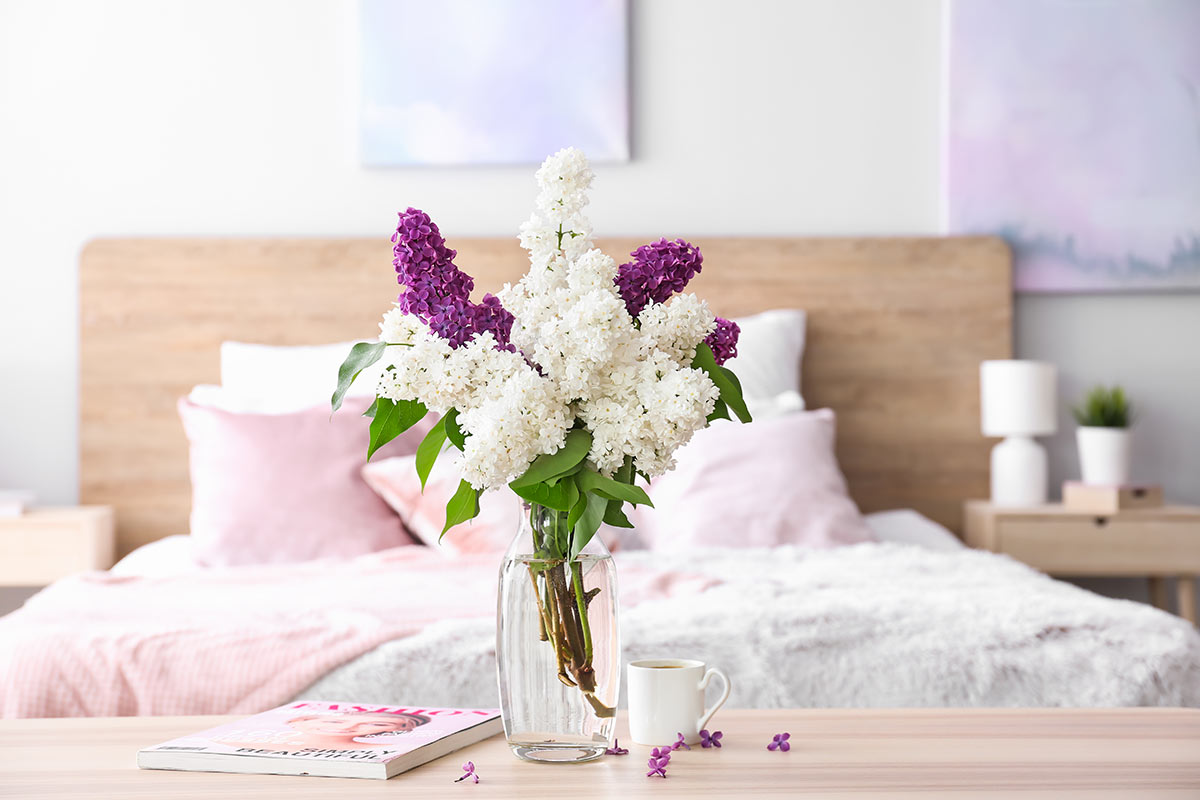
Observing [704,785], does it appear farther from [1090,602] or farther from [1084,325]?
[1084,325]

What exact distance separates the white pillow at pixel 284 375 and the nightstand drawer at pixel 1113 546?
65.3 inches

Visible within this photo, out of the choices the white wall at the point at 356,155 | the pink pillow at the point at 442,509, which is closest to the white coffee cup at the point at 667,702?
the pink pillow at the point at 442,509

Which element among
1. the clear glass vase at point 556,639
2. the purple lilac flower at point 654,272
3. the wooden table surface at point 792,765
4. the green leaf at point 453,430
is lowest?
the wooden table surface at point 792,765

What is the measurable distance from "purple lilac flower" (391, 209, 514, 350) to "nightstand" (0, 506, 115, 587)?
228cm

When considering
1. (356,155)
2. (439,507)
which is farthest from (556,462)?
(356,155)

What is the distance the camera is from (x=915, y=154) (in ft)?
11.0

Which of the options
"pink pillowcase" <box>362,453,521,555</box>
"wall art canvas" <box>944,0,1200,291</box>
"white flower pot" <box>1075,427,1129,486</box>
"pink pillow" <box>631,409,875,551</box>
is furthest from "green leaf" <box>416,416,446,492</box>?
"wall art canvas" <box>944,0,1200,291</box>

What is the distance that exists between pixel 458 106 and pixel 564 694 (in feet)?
8.21

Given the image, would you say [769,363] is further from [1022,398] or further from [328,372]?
[328,372]

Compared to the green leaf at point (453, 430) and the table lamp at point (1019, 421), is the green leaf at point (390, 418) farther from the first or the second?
the table lamp at point (1019, 421)

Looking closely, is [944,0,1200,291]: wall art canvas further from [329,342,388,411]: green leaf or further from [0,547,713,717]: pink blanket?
[329,342,388,411]: green leaf

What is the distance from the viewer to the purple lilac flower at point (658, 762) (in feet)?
3.39

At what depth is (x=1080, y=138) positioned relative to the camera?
10.9 feet

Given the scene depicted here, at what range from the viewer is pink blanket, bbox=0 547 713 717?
158 cm
